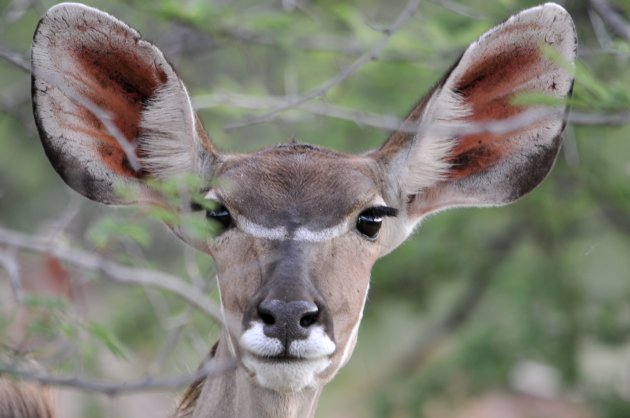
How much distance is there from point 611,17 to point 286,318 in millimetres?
2536

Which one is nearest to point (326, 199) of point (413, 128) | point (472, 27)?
point (413, 128)

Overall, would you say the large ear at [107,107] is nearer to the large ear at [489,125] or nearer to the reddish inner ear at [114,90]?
the reddish inner ear at [114,90]

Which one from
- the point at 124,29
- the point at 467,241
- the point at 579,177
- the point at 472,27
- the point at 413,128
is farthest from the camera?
the point at 467,241

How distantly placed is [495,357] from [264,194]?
222 inches

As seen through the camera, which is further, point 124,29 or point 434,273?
point 434,273

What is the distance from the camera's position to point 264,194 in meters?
5.43

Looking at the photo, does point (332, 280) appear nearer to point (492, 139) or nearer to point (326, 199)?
point (326, 199)

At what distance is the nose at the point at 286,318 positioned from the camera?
480 centimetres

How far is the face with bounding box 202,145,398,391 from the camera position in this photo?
4883 millimetres

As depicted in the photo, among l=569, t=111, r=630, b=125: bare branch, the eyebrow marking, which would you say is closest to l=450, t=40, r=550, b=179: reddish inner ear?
l=569, t=111, r=630, b=125: bare branch

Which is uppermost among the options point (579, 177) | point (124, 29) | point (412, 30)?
point (124, 29)

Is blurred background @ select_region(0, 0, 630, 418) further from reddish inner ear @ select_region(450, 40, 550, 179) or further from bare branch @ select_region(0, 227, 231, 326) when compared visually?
bare branch @ select_region(0, 227, 231, 326)

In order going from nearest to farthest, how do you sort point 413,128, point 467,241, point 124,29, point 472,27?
point 124,29
point 413,128
point 472,27
point 467,241

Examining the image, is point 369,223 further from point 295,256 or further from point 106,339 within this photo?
point 106,339
